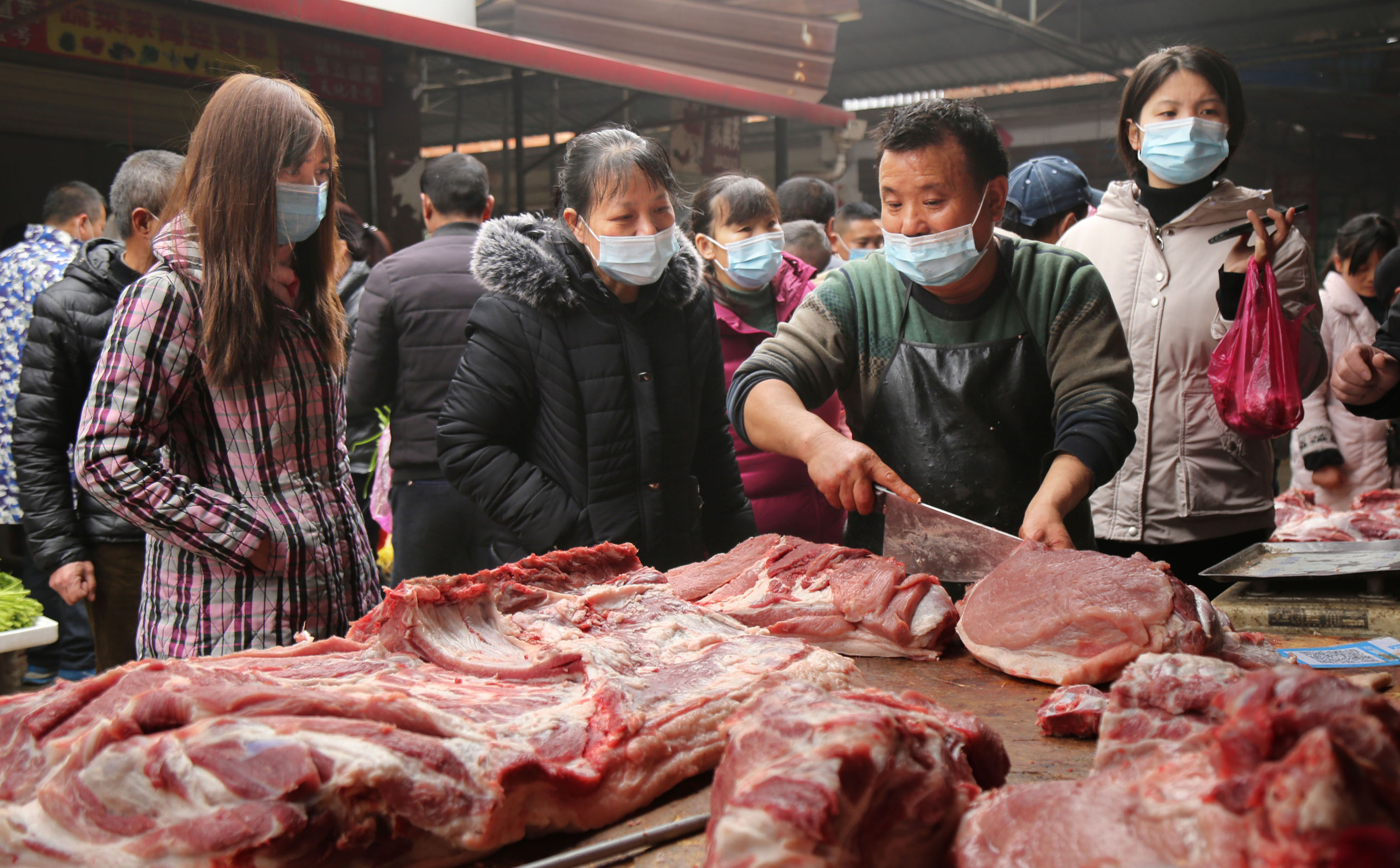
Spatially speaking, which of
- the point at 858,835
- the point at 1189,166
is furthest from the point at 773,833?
the point at 1189,166

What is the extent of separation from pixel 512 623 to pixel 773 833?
1188 mm

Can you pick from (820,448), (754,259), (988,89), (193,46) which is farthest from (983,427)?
(988,89)

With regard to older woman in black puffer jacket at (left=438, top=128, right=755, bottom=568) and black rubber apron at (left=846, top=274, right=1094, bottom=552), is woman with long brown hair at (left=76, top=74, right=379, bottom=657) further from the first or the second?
black rubber apron at (left=846, top=274, right=1094, bottom=552)

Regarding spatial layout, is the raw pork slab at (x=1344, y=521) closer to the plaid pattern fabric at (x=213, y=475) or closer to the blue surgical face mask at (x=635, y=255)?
the blue surgical face mask at (x=635, y=255)

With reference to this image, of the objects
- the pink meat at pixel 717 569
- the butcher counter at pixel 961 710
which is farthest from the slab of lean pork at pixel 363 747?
the pink meat at pixel 717 569

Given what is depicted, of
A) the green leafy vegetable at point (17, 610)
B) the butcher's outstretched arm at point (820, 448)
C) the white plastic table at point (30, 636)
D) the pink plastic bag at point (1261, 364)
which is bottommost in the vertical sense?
the white plastic table at point (30, 636)

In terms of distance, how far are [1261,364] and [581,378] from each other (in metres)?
2.19

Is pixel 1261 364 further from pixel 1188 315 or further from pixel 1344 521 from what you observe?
pixel 1344 521

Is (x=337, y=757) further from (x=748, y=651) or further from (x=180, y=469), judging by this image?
(x=180, y=469)

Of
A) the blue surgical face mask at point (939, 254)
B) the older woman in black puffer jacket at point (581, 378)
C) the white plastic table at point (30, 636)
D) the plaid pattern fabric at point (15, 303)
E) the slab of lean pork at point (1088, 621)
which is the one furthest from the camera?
the plaid pattern fabric at point (15, 303)

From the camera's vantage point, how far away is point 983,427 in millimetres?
2953

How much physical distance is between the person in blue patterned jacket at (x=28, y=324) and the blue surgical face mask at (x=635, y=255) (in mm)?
3283

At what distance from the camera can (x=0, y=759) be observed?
1437mm

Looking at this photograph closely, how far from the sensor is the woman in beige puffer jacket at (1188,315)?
3418mm
